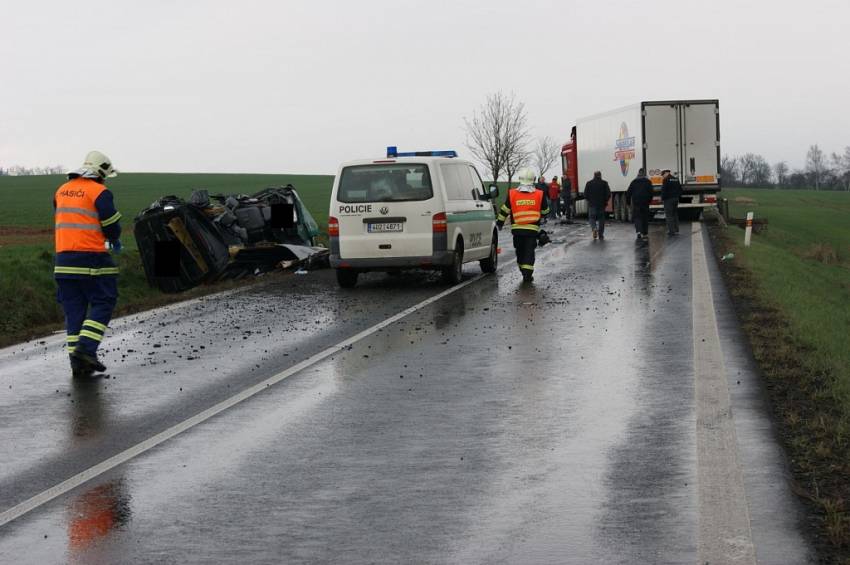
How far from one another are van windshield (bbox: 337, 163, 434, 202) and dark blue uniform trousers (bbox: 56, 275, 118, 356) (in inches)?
Result: 299

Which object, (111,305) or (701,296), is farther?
(701,296)

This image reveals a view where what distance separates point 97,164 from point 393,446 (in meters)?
4.80

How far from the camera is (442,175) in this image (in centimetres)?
1838

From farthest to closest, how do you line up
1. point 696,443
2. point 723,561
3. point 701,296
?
point 701,296 < point 696,443 < point 723,561

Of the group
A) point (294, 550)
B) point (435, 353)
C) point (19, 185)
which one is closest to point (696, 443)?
point (294, 550)

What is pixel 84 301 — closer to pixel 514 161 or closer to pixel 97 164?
pixel 97 164

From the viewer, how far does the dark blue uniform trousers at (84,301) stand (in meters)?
10.6

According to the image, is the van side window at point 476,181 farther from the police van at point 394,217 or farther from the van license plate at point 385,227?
the van license plate at point 385,227

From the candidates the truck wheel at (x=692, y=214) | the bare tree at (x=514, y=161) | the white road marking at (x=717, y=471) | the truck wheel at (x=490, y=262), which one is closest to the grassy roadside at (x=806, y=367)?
the white road marking at (x=717, y=471)

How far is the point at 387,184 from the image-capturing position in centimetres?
1811

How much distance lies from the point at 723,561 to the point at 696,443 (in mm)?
2282

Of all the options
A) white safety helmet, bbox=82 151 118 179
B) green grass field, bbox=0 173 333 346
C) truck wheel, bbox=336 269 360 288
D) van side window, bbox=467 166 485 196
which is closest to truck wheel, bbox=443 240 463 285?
truck wheel, bbox=336 269 360 288

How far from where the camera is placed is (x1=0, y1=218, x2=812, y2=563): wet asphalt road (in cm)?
538

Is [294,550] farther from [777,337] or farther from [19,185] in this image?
[19,185]
